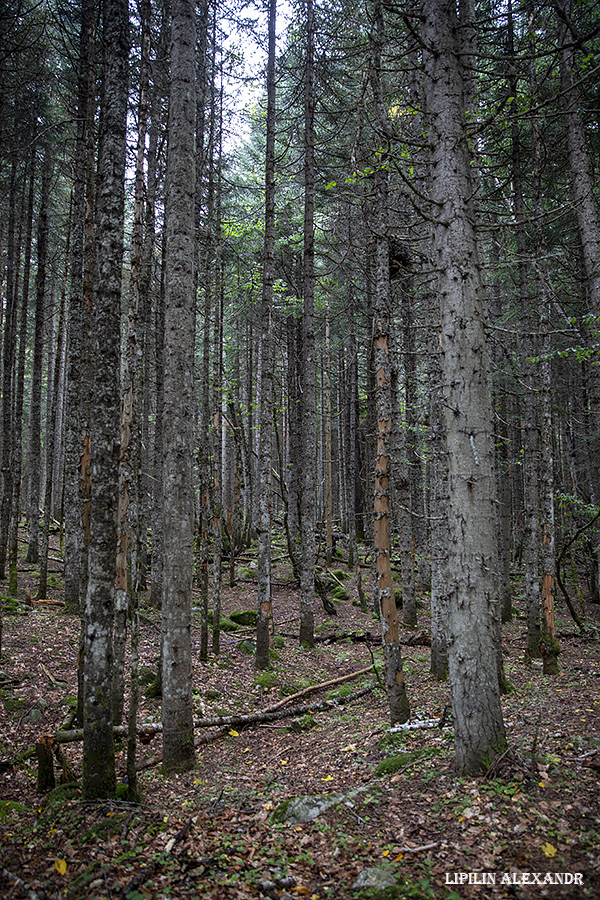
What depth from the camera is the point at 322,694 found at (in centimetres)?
886

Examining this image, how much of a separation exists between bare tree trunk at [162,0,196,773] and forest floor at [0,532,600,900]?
0.85 meters

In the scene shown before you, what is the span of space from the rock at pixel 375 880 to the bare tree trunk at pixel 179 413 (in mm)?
2701

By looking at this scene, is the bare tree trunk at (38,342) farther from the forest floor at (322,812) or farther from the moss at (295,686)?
the moss at (295,686)

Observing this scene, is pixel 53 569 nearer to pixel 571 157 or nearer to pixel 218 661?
pixel 218 661

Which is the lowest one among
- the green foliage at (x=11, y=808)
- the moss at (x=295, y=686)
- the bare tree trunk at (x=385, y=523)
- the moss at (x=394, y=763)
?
the moss at (x=295, y=686)

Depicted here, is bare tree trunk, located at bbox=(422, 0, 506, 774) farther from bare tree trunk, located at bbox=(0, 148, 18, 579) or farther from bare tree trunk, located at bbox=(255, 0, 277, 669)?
bare tree trunk, located at bbox=(0, 148, 18, 579)

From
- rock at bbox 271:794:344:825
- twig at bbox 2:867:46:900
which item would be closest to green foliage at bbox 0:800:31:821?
twig at bbox 2:867:46:900

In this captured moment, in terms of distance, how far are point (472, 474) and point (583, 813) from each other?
2.83 meters

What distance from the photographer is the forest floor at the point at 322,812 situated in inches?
134

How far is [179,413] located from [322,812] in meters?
4.42

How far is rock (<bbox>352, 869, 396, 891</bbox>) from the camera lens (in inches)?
133

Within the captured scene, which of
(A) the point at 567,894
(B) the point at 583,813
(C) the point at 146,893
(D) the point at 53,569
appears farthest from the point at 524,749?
(D) the point at 53,569

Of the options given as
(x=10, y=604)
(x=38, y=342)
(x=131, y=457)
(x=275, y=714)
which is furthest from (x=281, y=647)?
(x=38, y=342)

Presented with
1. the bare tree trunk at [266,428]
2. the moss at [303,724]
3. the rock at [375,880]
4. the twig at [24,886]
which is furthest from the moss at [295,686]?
the twig at [24,886]
